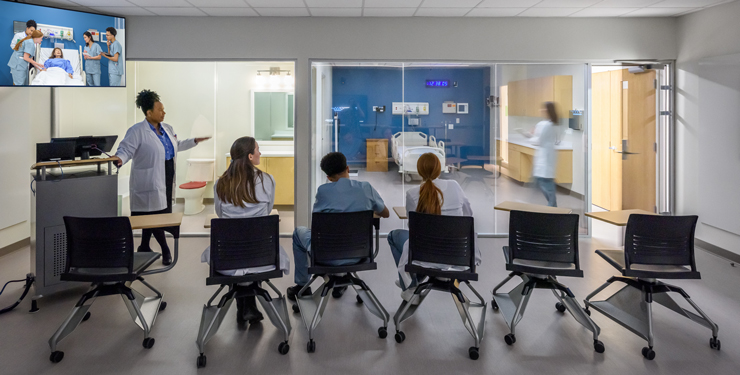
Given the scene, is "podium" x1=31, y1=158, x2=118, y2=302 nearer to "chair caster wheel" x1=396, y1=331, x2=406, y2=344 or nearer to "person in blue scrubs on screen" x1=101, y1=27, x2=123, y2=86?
"person in blue scrubs on screen" x1=101, y1=27, x2=123, y2=86

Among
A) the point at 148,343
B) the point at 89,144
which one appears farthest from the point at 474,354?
the point at 89,144

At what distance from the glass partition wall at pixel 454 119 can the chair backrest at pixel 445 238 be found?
2.91 metres

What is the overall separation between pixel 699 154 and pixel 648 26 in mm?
1697

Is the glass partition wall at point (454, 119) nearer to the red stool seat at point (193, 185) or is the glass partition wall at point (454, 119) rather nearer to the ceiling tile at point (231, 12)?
the ceiling tile at point (231, 12)

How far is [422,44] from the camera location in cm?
569

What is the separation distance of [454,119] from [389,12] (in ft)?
5.03

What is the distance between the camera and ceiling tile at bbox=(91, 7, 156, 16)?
5266 millimetres

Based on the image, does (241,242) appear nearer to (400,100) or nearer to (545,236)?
(545,236)

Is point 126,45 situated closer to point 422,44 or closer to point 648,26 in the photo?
point 422,44

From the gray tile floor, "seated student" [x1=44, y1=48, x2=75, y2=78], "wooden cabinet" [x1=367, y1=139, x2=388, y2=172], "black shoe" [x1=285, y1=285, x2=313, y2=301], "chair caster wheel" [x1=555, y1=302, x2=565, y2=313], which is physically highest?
"seated student" [x1=44, y1=48, x2=75, y2=78]

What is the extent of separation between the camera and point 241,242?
9.31 feet

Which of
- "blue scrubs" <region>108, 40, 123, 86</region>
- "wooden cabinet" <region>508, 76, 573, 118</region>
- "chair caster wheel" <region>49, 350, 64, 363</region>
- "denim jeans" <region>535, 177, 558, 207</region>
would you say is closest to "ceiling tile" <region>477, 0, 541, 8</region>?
"wooden cabinet" <region>508, 76, 573, 118</region>

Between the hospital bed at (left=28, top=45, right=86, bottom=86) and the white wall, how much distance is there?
23.7ft

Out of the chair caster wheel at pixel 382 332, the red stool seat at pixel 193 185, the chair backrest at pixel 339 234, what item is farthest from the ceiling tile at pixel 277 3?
the chair caster wheel at pixel 382 332
